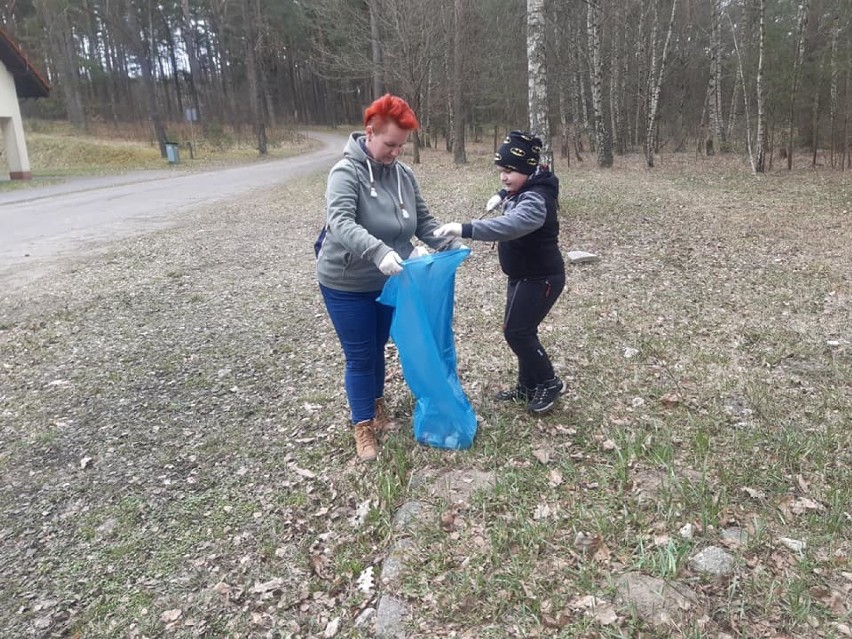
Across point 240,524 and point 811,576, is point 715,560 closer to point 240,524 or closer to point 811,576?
point 811,576

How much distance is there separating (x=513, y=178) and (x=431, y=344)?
3.45 feet

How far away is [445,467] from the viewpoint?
3.48 metres

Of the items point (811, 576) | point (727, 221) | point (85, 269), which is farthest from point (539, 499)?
point (727, 221)

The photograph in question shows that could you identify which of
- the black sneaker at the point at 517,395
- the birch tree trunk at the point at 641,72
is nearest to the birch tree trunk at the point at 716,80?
the birch tree trunk at the point at 641,72

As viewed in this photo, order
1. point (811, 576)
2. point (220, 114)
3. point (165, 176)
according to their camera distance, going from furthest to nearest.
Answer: point (220, 114), point (165, 176), point (811, 576)

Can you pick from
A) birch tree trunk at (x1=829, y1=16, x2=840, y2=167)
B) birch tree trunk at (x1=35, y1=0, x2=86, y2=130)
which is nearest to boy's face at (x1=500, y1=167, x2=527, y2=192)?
birch tree trunk at (x1=829, y1=16, x2=840, y2=167)

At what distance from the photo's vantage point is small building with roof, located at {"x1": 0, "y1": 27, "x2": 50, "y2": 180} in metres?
23.1

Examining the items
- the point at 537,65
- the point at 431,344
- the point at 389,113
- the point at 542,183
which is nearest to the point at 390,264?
the point at 431,344

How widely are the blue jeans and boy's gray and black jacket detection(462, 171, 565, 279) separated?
28.7 inches

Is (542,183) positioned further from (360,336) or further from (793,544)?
(793,544)

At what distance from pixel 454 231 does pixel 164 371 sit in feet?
10.9

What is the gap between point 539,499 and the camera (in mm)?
3127

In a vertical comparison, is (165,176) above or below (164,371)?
above

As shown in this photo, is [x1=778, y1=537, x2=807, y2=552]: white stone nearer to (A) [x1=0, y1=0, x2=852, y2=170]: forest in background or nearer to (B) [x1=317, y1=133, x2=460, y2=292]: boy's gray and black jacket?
(B) [x1=317, y1=133, x2=460, y2=292]: boy's gray and black jacket
